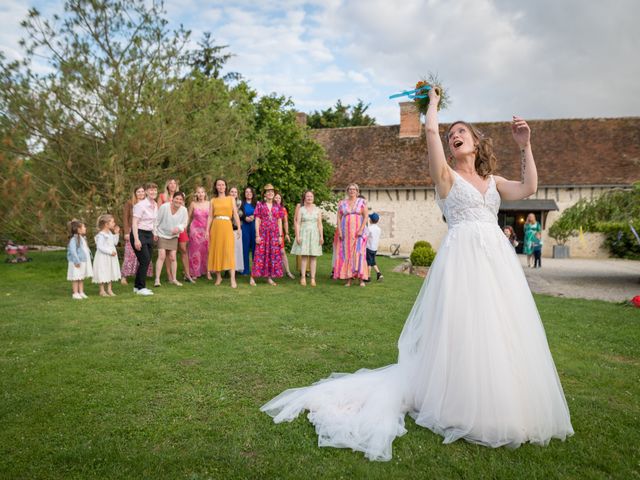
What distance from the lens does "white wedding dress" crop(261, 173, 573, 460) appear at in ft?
10.6

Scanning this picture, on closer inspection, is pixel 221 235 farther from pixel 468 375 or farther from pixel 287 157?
pixel 287 157

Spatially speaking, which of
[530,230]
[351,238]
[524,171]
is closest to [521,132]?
[524,171]

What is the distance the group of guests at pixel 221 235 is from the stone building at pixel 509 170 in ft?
48.0

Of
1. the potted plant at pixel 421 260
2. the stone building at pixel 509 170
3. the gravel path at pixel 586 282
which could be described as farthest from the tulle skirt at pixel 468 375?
the stone building at pixel 509 170

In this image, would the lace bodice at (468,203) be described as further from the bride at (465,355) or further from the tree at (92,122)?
the tree at (92,122)

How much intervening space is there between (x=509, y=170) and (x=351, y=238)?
59.9 feet

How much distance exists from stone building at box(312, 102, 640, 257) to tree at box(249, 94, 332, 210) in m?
6.36

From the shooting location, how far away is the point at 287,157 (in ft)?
69.3

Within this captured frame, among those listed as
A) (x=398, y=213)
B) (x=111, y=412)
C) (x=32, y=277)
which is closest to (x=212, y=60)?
(x=398, y=213)

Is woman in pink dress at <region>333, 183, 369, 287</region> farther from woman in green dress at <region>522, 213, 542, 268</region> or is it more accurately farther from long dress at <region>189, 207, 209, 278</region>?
woman in green dress at <region>522, 213, 542, 268</region>

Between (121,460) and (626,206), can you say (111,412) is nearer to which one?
(121,460)

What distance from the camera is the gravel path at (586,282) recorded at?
38.7 feet

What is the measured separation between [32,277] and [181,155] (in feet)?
16.0

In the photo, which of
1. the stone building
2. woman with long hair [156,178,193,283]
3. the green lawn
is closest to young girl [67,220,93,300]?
the green lawn
